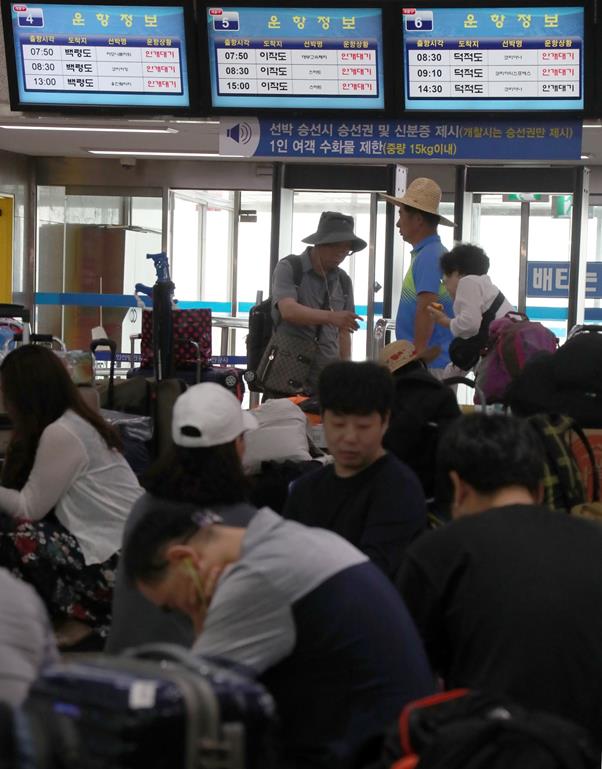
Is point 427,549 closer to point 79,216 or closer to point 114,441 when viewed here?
point 114,441

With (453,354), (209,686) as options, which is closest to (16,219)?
(453,354)

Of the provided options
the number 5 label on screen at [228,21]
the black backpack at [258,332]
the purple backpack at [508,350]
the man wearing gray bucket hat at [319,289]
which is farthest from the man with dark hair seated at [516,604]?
the black backpack at [258,332]

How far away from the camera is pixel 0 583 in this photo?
5.77 feet

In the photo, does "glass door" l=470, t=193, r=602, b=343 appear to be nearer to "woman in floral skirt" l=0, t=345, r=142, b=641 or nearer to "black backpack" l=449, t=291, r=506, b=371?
"black backpack" l=449, t=291, r=506, b=371

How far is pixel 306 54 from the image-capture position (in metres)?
6.95

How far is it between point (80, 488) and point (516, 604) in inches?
98.7

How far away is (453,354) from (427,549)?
139 inches

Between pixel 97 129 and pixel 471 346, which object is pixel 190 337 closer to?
pixel 471 346

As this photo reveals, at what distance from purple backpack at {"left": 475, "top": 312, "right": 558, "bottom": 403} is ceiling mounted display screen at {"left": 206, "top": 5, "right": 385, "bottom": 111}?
2.04m

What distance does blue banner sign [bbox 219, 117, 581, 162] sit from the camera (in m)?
6.78

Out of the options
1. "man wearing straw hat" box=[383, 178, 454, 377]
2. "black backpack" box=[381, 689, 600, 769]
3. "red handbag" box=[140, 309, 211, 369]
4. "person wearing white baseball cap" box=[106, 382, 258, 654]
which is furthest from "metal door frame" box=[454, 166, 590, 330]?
"black backpack" box=[381, 689, 600, 769]

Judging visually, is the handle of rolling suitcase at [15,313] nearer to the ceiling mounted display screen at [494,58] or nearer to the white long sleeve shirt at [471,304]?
the ceiling mounted display screen at [494,58]

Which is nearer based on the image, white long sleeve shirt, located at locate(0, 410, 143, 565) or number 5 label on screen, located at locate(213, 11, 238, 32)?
white long sleeve shirt, located at locate(0, 410, 143, 565)

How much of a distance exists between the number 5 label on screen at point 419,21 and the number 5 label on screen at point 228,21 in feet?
2.89
